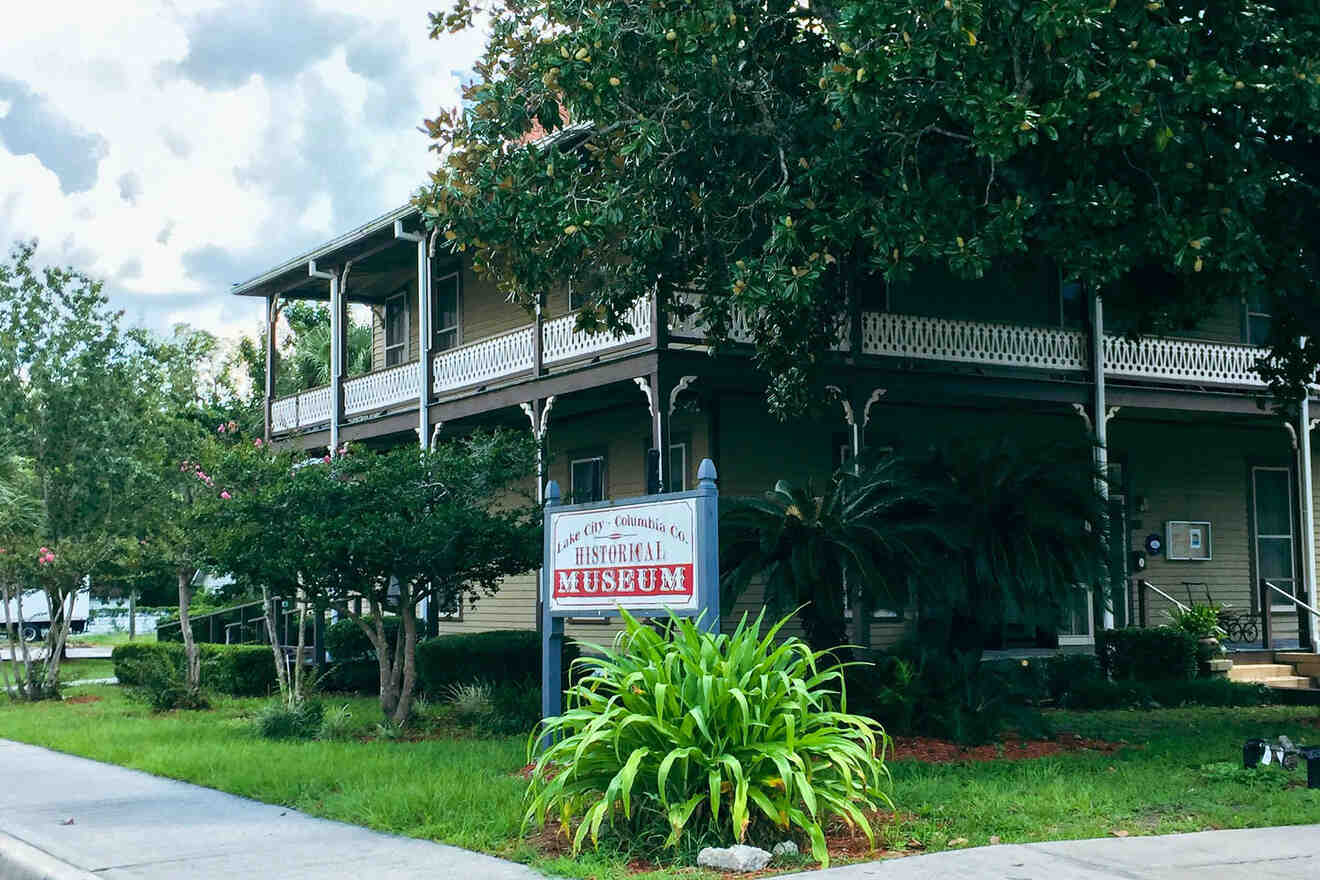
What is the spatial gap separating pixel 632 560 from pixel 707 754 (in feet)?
8.16

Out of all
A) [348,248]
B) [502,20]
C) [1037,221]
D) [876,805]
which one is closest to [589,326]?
[502,20]

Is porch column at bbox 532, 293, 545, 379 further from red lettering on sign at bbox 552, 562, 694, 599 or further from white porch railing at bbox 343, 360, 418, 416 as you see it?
red lettering on sign at bbox 552, 562, 694, 599

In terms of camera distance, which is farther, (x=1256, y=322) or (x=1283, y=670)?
(x=1256, y=322)

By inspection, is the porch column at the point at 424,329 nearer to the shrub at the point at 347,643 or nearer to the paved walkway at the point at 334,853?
the shrub at the point at 347,643

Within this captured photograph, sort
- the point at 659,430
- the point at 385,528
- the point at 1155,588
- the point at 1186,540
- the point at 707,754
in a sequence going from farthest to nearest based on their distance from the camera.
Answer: the point at 1186,540
the point at 1155,588
the point at 659,430
the point at 385,528
the point at 707,754

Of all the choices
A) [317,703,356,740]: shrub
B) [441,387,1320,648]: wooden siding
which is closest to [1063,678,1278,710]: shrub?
[441,387,1320,648]: wooden siding

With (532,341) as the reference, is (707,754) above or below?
below

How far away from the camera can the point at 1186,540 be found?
22.7 meters

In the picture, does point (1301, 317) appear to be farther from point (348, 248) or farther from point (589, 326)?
point (348, 248)

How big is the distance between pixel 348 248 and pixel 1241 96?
51.2ft

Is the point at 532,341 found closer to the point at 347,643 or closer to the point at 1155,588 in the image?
the point at 347,643

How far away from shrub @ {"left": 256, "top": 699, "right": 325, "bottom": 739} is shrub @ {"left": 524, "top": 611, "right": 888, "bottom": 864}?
256 inches

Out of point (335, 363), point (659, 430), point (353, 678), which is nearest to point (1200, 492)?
point (659, 430)

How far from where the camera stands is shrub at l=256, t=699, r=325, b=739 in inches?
561
